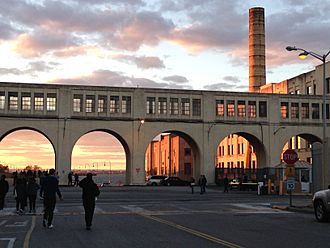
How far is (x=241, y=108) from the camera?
239ft

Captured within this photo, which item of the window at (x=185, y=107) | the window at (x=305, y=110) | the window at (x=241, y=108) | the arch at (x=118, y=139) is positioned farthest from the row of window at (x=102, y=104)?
the window at (x=305, y=110)

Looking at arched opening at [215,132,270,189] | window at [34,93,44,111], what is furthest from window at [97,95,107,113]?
arched opening at [215,132,270,189]

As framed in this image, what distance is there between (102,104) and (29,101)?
8.49 metres

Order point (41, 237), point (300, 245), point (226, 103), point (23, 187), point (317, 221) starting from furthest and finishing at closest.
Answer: point (226, 103)
point (23, 187)
point (317, 221)
point (41, 237)
point (300, 245)

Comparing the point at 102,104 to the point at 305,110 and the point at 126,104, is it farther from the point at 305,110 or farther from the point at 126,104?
the point at 305,110

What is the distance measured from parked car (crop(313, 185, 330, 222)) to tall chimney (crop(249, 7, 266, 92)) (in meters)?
74.8

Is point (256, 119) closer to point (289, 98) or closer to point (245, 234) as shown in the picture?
point (289, 98)

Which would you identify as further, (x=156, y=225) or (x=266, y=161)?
(x=266, y=161)

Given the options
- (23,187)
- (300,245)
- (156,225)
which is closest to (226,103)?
(23,187)

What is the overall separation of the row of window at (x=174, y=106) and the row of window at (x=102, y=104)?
2763mm

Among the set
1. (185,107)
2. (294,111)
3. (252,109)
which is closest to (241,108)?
(252,109)

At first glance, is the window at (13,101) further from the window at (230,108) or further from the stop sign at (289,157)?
the stop sign at (289,157)

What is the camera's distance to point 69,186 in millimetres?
63000

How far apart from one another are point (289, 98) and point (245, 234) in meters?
60.7
